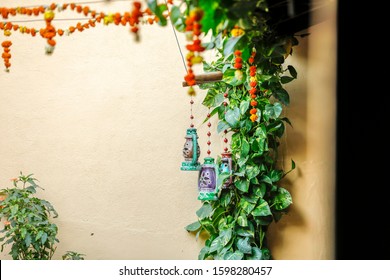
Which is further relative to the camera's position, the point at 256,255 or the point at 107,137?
the point at 107,137

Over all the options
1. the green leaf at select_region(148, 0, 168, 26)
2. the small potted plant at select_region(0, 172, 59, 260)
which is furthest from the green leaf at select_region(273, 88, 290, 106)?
the small potted plant at select_region(0, 172, 59, 260)

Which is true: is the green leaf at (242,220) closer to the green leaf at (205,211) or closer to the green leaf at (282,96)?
the green leaf at (205,211)

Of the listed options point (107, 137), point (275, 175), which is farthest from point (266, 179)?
point (107, 137)

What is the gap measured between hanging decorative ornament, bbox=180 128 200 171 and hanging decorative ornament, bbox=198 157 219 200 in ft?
0.20

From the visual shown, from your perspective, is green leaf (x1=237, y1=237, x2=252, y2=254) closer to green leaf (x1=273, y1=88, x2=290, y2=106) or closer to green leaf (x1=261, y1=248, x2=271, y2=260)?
green leaf (x1=261, y1=248, x2=271, y2=260)

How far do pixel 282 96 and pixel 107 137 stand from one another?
3.52 feet

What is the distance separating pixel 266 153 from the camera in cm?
249

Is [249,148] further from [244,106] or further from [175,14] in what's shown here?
[175,14]

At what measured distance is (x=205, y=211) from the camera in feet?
8.93

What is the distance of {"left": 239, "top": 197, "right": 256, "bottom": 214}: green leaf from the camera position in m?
2.45

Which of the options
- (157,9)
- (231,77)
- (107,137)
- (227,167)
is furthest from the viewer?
(107,137)
